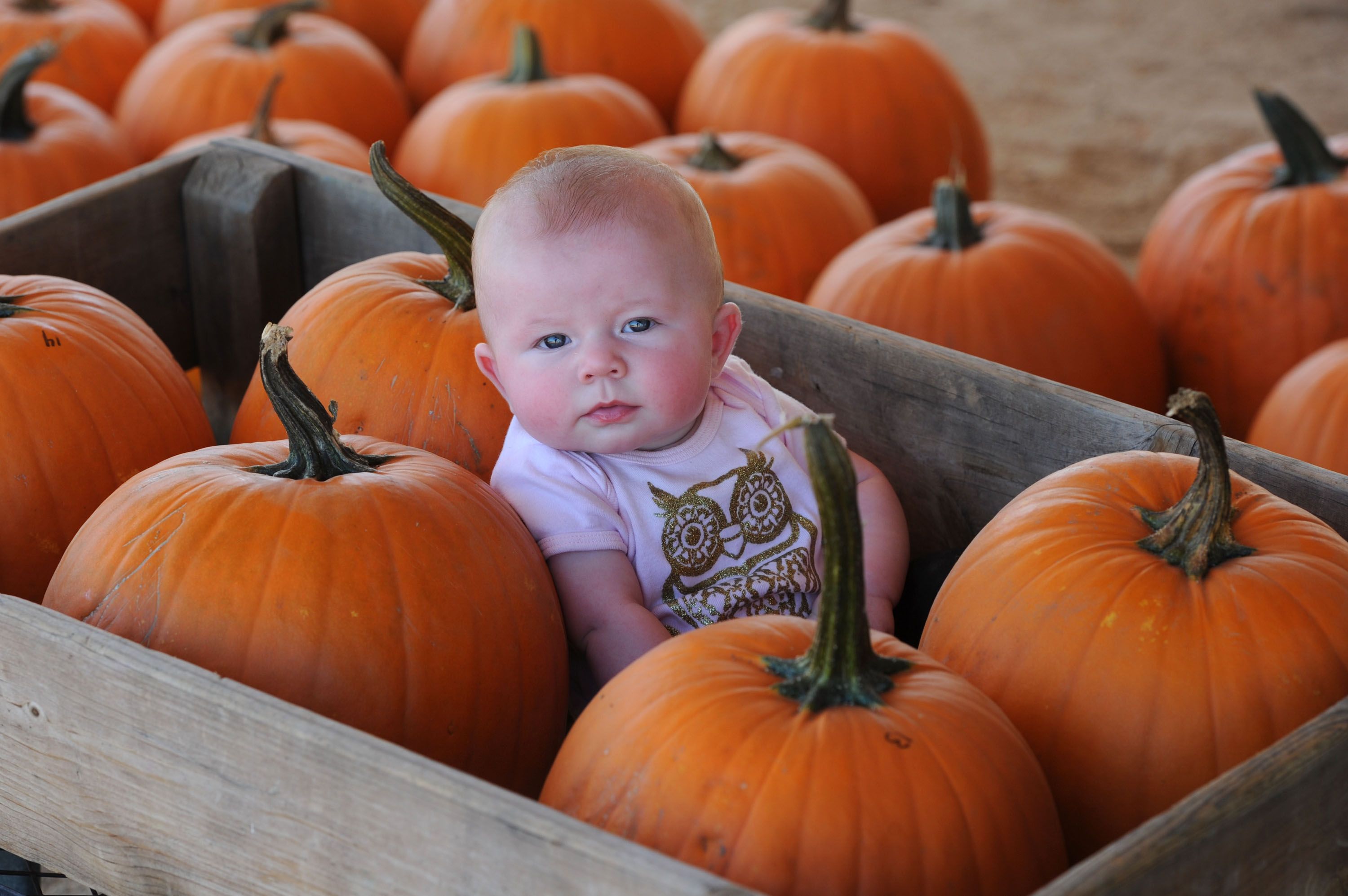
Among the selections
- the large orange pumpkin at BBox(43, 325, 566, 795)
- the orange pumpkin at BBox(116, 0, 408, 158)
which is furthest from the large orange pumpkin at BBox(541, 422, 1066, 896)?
the orange pumpkin at BBox(116, 0, 408, 158)

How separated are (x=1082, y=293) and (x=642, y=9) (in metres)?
1.50

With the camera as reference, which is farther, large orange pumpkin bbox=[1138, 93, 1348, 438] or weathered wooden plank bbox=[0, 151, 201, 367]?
large orange pumpkin bbox=[1138, 93, 1348, 438]

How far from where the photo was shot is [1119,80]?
18.4 ft

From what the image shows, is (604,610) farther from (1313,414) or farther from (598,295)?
(1313,414)

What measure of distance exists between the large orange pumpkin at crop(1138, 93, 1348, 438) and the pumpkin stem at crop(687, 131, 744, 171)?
2.90ft

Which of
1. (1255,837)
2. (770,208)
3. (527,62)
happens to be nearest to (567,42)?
(527,62)

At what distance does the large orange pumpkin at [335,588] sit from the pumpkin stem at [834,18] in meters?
2.12

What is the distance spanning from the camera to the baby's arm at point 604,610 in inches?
56.1

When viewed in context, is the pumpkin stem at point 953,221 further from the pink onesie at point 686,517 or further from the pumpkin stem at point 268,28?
the pumpkin stem at point 268,28

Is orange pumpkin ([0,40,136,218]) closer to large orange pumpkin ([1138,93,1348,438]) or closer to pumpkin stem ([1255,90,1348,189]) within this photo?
large orange pumpkin ([1138,93,1348,438])

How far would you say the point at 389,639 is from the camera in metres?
1.24

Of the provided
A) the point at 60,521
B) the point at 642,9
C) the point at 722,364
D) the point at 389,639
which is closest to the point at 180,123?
the point at 642,9

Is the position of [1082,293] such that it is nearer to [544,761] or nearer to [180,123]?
[544,761]

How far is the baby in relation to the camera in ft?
4.47
